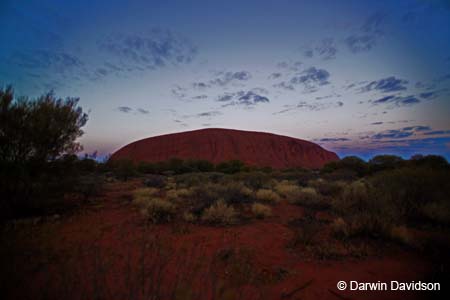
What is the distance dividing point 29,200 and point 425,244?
9.61 meters

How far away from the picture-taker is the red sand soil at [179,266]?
6.77 feet

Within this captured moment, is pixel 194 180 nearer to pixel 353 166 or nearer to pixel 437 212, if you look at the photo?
pixel 437 212

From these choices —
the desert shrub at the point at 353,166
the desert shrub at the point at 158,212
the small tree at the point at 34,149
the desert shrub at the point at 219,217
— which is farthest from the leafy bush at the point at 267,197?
the desert shrub at the point at 353,166

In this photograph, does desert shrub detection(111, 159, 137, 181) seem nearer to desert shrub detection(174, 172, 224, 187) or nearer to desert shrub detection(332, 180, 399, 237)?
desert shrub detection(174, 172, 224, 187)

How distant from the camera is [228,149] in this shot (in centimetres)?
4512

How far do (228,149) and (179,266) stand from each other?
42354 mm

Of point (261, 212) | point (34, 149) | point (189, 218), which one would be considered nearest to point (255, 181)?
point (261, 212)

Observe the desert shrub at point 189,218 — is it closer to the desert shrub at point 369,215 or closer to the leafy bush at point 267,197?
the leafy bush at point 267,197

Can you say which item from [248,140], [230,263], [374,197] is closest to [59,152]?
[230,263]

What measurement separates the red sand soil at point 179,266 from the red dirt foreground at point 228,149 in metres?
35.7

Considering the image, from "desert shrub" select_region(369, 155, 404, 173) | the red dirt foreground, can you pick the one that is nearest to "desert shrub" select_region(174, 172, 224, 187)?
"desert shrub" select_region(369, 155, 404, 173)

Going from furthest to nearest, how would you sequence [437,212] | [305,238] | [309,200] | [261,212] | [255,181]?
[255,181], [309,200], [261,212], [437,212], [305,238]

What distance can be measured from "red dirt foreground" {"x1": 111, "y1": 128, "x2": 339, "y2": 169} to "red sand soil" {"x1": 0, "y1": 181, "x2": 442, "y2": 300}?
1407 inches

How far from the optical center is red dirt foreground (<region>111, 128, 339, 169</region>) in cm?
4338
